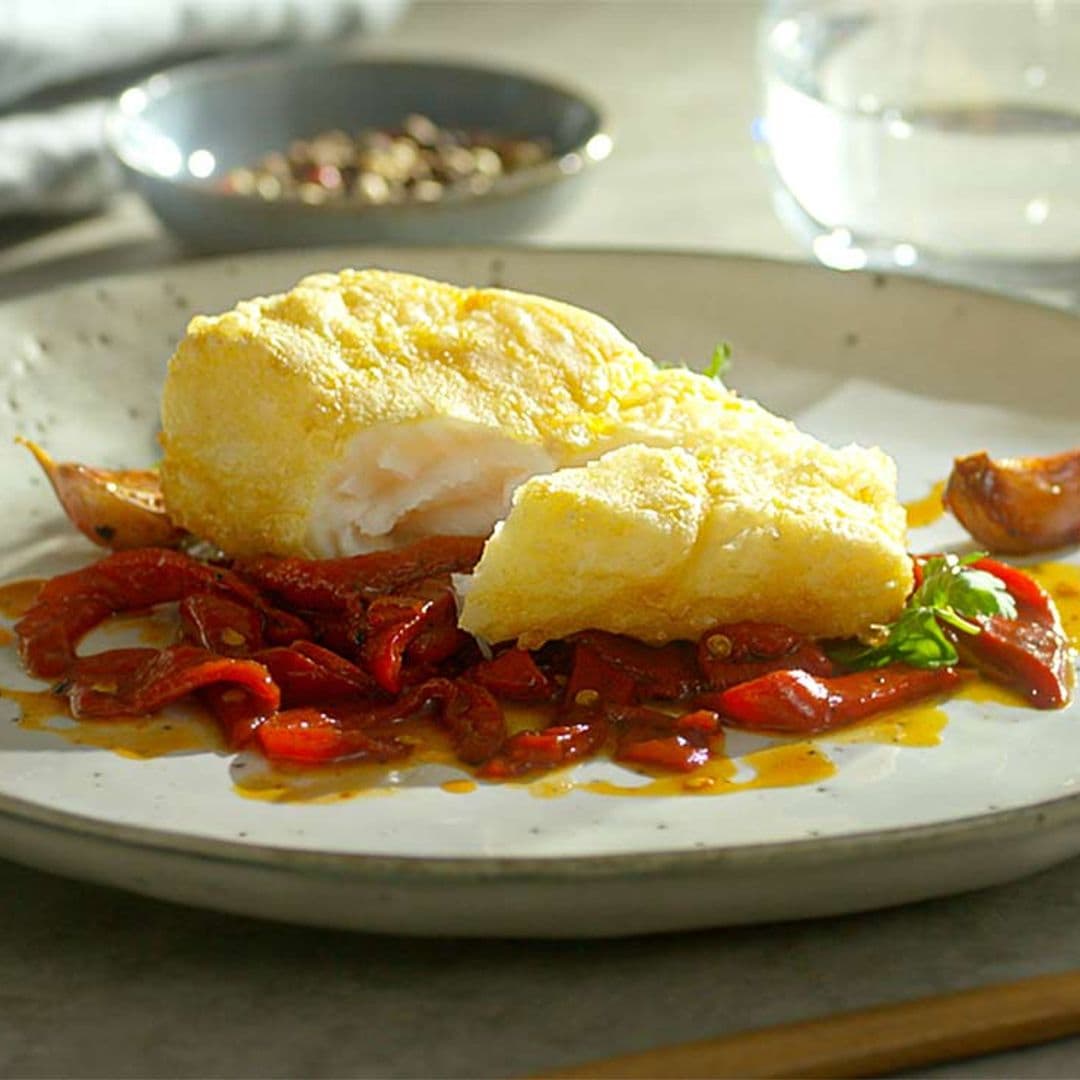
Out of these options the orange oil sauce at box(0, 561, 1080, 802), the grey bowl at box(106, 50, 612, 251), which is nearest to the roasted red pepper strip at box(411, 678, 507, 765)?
the orange oil sauce at box(0, 561, 1080, 802)

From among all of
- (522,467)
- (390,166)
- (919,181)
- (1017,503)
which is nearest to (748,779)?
(522,467)

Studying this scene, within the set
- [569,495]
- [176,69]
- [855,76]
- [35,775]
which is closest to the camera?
[35,775]

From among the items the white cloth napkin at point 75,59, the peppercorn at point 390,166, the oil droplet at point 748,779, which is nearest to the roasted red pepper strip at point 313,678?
the oil droplet at point 748,779

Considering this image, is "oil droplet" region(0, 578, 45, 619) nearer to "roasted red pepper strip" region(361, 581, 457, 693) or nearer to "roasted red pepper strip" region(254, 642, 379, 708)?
"roasted red pepper strip" region(254, 642, 379, 708)

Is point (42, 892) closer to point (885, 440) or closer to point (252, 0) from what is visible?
point (885, 440)

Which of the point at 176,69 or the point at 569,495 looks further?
the point at 176,69

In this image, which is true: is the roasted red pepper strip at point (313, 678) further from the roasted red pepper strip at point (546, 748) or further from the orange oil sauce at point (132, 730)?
the roasted red pepper strip at point (546, 748)

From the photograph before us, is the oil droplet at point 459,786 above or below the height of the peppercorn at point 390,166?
above

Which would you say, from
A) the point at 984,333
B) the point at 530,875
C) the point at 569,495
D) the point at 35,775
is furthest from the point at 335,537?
the point at 984,333
